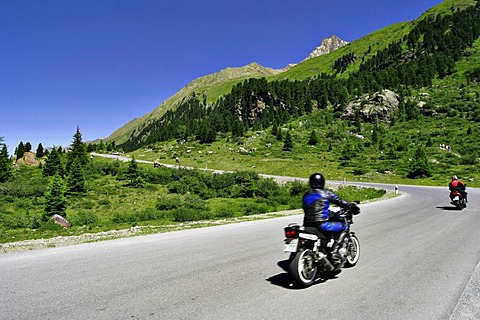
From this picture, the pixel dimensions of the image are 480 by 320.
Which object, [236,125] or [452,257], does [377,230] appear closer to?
[452,257]

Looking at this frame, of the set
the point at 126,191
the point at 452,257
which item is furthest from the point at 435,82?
the point at 452,257

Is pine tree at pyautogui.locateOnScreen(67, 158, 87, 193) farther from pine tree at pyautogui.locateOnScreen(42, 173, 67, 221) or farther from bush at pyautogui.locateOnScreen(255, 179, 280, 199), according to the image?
bush at pyautogui.locateOnScreen(255, 179, 280, 199)

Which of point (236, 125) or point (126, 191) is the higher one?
point (236, 125)

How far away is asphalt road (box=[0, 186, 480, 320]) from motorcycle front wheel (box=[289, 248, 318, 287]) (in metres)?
0.22

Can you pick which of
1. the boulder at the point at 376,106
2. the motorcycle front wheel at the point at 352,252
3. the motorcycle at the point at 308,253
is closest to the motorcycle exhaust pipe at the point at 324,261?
the motorcycle at the point at 308,253

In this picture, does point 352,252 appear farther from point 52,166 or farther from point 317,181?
point 52,166

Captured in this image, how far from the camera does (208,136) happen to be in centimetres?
9325

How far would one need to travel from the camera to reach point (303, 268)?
18.6ft

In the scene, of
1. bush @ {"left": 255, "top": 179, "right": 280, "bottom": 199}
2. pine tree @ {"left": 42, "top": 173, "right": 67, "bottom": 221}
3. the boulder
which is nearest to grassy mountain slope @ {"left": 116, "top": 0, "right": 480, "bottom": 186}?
the boulder

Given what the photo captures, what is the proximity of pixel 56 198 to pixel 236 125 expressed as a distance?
7722 cm

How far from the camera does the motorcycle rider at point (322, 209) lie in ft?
19.5

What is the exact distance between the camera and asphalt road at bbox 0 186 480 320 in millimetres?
4531

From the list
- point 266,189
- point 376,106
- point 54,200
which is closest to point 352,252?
point 54,200

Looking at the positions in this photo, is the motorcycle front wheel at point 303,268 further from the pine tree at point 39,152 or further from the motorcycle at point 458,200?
the pine tree at point 39,152
